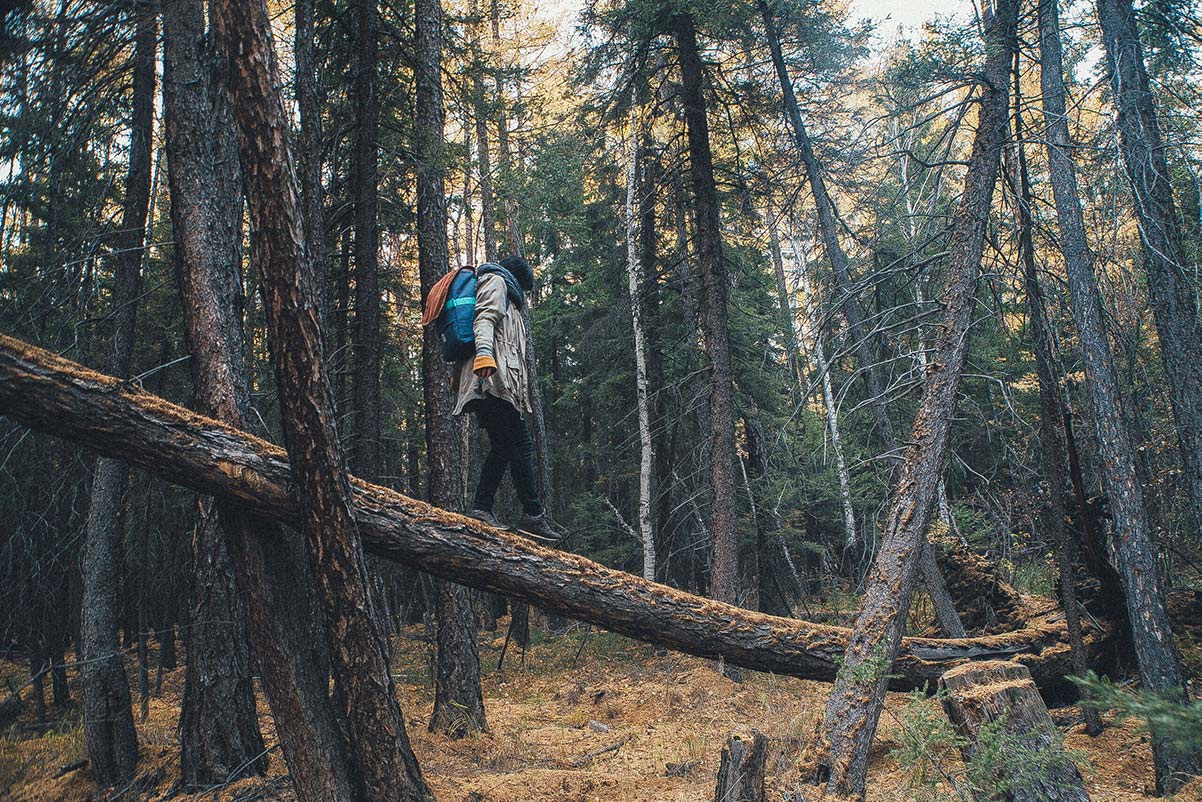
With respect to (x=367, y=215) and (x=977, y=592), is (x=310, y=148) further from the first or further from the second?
(x=977, y=592)

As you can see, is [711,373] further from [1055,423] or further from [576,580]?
[576,580]

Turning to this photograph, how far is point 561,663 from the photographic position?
518 inches

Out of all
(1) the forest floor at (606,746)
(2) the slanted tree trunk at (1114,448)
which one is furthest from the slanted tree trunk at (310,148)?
(2) the slanted tree trunk at (1114,448)

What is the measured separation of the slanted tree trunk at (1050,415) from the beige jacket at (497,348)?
4.82m

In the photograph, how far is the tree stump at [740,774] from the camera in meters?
4.05

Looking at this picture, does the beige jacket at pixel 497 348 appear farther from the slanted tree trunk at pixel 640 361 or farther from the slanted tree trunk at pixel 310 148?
the slanted tree trunk at pixel 640 361

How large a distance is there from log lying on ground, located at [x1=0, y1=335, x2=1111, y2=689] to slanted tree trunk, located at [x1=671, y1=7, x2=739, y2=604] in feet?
13.3

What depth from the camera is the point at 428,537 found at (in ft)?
15.8

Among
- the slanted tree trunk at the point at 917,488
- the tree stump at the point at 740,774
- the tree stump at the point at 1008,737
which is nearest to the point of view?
the tree stump at the point at 1008,737

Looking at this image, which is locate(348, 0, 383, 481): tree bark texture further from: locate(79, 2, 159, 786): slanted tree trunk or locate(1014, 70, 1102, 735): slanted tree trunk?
locate(1014, 70, 1102, 735): slanted tree trunk

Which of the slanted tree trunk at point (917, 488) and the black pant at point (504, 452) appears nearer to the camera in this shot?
the slanted tree trunk at point (917, 488)

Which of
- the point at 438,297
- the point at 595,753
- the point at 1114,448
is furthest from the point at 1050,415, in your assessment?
the point at 438,297

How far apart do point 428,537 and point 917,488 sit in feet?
12.2

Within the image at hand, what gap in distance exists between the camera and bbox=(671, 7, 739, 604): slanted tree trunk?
10.1 meters
